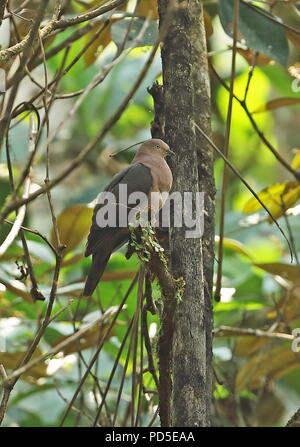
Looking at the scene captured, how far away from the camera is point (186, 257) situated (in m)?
2.12

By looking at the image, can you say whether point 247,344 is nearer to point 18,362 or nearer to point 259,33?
point 18,362

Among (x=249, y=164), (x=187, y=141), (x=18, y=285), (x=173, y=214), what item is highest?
(x=249, y=164)

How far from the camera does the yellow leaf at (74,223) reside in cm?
319

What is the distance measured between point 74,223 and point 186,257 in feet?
3.87

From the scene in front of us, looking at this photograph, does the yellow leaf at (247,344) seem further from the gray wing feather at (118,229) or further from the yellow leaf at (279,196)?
the gray wing feather at (118,229)

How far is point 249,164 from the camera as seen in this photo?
675 centimetres

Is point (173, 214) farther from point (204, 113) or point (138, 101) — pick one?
point (138, 101)

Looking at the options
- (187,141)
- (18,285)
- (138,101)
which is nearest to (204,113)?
(187,141)

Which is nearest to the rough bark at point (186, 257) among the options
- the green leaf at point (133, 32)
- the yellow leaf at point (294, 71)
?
the green leaf at point (133, 32)

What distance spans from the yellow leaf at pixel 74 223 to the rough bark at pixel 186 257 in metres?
0.83

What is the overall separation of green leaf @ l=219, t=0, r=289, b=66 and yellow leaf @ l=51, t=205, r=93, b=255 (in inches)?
37.7

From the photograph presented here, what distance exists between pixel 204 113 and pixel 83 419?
7.44 ft

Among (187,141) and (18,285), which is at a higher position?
(18,285)

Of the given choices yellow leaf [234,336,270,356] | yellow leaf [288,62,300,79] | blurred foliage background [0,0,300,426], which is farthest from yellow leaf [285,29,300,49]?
yellow leaf [234,336,270,356]
